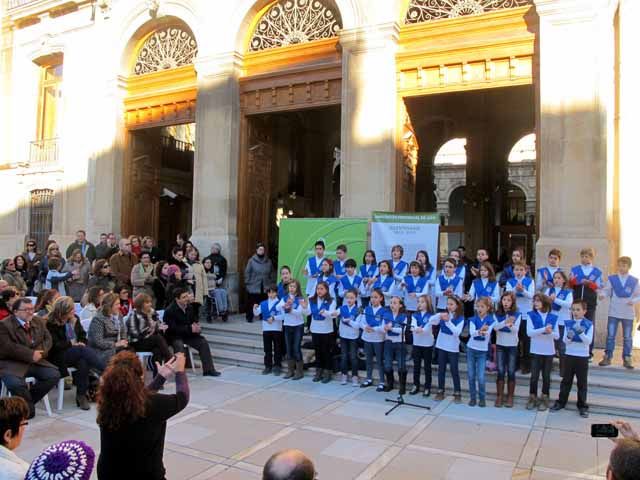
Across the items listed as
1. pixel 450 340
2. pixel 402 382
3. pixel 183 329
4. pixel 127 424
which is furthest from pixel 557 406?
pixel 127 424

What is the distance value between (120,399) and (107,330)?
460 cm

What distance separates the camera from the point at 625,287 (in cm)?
739

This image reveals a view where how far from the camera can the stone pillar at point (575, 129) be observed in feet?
27.9

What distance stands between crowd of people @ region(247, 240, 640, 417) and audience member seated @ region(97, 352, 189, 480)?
4.57 meters

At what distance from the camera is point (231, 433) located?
18.8 ft

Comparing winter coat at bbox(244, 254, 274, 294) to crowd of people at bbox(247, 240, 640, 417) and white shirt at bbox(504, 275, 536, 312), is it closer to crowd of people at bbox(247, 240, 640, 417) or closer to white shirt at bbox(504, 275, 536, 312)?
crowd of people at bbox(247, 240, 640, 417)

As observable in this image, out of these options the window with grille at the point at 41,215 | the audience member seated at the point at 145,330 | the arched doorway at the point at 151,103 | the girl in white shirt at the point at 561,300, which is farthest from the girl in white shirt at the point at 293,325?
the window with grille at the point at 41,215

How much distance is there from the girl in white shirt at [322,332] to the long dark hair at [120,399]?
5.16 metres

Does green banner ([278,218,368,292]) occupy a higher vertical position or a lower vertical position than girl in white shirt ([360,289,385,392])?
higher

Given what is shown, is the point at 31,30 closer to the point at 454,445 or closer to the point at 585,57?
the point at 585,57

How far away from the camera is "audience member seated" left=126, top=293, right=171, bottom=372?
7.61 m

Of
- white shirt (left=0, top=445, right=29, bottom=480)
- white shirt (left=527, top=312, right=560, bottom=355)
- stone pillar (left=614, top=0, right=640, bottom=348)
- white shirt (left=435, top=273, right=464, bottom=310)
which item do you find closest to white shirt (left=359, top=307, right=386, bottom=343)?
white shirt (left=435, top=273, right=464, bottom=310)

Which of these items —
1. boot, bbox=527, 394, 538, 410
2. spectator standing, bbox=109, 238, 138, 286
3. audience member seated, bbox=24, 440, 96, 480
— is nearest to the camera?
audience member seated, bbox=24, 440, 96, 480

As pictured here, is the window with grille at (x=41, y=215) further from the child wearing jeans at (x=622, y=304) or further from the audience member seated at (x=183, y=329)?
the child wearing jeans at (x=622, y=304)
